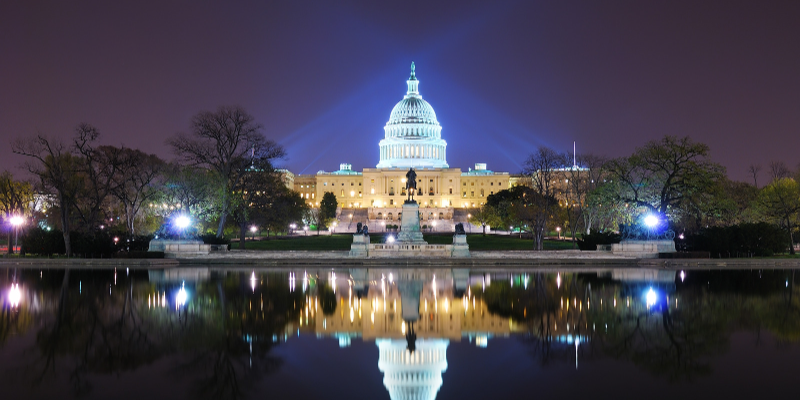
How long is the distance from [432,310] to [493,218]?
65.4 metres

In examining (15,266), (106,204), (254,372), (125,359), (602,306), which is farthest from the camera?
(106,204)

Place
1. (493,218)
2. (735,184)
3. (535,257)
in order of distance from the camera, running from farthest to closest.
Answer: (493,218), (735,184), (535,257)

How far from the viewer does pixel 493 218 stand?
275 ft

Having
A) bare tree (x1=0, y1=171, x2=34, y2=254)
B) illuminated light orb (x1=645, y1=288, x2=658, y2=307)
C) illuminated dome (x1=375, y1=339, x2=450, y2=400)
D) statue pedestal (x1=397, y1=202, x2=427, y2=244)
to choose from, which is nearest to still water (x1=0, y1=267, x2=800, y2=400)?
illuminated dome (x1=375, y1=339, x2=450, y2=400)

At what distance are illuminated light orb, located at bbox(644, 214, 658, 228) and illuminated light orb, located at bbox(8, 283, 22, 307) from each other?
34.8 metres

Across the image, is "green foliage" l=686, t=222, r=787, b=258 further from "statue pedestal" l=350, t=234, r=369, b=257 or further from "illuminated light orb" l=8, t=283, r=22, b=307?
"illuminated light orb" l=8, t=283, r=22, b=307

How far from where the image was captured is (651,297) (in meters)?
22.2

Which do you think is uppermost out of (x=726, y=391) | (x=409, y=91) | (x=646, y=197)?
(x=409, y=91)

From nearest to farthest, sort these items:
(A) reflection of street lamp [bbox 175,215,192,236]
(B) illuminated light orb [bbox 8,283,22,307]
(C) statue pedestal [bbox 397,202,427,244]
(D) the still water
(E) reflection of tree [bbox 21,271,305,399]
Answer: (D) the still water, (E) reflection of tree [bbox 21,271,305,399], (B) illuminated light orb [bbox 8,283,22,307], (A) reflection of street lamp [bbox 175,215,192,236], (C) statue pedestal [bbox 397,202,427,244]

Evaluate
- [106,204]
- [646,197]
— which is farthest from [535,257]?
[106,204]

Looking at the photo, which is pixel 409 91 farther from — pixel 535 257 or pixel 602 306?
pixel 602 306

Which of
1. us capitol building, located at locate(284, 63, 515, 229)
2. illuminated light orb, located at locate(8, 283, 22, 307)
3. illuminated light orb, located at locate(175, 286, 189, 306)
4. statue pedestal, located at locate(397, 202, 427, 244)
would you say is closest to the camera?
illuminated light orb, located at locate(175, 286, 189, 306)

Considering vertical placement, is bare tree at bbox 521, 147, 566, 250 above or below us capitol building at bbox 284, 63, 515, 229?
below

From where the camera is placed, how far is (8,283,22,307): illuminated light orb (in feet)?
68.5
